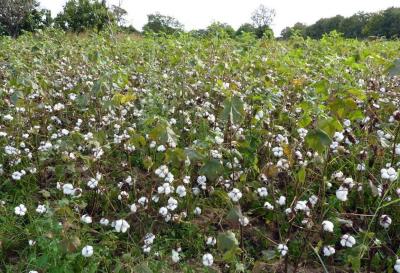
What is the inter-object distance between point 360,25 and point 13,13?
1290 inches

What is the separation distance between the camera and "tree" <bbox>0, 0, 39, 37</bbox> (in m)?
22.1

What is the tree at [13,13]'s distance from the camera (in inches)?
870

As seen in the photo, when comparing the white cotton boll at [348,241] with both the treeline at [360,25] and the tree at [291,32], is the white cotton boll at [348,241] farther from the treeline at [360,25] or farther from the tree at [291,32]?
the treeline at [360,25]

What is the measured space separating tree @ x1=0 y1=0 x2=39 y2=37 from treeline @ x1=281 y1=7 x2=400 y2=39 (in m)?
13.9

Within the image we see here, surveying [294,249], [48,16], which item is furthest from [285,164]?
[48,16]

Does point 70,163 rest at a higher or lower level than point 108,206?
higher

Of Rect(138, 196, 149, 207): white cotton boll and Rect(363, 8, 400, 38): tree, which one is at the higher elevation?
Rect(363, 8, 400, 38): tree

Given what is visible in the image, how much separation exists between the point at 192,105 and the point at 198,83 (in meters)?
0.45

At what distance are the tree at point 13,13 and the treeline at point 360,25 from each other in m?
13.9

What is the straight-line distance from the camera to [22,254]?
94.2 inches

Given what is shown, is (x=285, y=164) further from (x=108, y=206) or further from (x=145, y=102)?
(x=145, y=102)

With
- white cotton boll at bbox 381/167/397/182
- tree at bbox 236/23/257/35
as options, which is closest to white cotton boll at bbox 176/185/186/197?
white cotton boll at bbox 381/167/397/182

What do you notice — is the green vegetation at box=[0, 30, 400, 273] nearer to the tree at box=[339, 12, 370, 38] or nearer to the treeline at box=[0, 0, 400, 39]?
the treeline at box=[0, 0, 400, 39]

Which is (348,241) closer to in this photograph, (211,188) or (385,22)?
(211,188)
